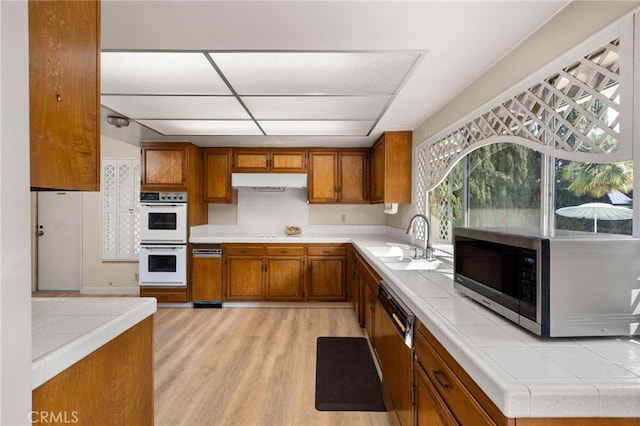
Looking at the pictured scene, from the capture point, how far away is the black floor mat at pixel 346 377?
222 centimetres

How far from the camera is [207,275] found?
4.30 metres

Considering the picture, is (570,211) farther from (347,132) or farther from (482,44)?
(347,132)

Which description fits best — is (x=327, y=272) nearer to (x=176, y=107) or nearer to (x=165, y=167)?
(x=165, y=167)

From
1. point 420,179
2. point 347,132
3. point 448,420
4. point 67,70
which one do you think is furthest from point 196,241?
point 448,420

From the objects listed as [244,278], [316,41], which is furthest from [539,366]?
[244,278]

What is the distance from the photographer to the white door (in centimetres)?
510

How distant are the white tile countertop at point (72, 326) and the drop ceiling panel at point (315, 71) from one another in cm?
140

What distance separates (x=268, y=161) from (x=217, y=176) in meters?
0.75

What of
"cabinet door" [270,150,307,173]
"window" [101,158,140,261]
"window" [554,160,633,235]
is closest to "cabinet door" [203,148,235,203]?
"cabinet door" [270,150,307,173]

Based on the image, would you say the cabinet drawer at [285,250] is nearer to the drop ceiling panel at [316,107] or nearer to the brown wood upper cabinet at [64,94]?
the drop ceiling panel at [316,107]

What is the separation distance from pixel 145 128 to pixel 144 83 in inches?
59.8

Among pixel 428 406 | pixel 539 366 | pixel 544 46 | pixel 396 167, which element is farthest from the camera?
pixel 396 167

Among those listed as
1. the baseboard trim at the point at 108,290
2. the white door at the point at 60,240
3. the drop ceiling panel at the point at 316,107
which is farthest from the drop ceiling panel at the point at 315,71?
the white door at the point at 60,240

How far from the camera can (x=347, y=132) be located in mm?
3693
